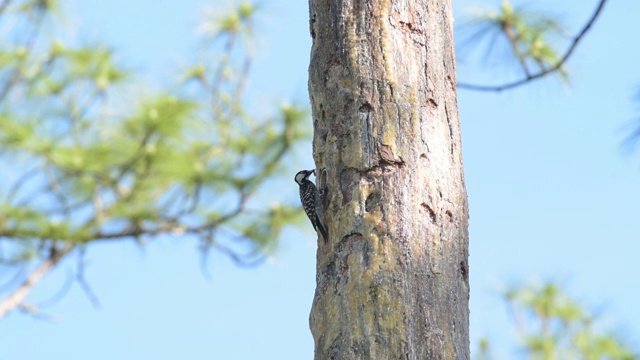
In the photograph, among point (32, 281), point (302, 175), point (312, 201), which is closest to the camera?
point (312, 201)

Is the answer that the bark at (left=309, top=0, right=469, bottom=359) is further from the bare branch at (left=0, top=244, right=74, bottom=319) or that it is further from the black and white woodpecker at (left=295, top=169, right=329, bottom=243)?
the bare branch at (left=0, top=244, right=74, bottom=319)

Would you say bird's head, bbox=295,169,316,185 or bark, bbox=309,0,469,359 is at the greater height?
bird's head, bbox=295,169,316,185

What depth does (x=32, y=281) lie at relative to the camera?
6.29 m

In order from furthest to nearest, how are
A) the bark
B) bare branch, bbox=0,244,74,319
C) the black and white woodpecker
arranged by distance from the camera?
bare branch, bbox=0,244,74,319 → the black and white woodpecker → the bark

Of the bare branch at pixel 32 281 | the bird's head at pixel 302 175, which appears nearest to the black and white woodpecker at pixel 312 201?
the bird's head at pixel 302 175

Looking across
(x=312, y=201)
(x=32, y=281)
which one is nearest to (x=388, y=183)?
(x=312, y=201)

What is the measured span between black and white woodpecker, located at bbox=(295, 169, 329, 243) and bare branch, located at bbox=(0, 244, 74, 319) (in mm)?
2642

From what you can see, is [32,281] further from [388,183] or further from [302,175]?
[388,183]

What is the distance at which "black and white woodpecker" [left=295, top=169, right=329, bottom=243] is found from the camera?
2.73m

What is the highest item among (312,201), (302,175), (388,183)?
(302,175)

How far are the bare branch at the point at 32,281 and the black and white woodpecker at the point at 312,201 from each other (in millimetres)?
2642

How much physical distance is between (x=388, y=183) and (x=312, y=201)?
69 cm

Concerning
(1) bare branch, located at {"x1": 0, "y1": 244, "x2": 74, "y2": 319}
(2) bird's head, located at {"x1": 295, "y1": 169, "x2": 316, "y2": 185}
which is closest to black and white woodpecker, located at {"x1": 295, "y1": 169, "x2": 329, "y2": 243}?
(2) bird's head, located at {"x1": 295, "y1": 169, "x2": 316, "y2": 185}

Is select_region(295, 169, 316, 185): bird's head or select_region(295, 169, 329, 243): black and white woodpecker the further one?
select_region(295, 169, 316, 185): bird's head
